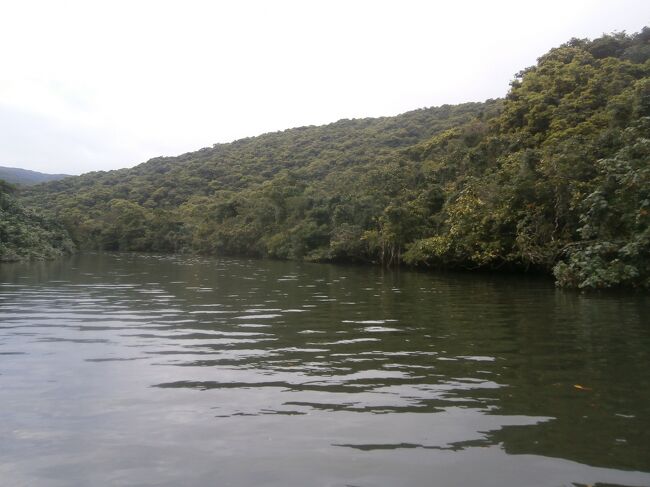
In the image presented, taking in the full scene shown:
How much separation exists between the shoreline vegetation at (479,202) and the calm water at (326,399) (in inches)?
296

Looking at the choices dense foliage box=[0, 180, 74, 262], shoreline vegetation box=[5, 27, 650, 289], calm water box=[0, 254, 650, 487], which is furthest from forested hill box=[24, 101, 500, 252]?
calm water box=[0, 254, 650, 487]

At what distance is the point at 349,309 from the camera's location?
1435cm

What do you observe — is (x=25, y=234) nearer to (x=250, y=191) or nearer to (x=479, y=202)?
(x=250, y=191)

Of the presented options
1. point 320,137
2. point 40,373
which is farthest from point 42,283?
point 320,137

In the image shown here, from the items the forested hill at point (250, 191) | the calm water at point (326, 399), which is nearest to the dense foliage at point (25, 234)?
the forested hill at point (250, 191)

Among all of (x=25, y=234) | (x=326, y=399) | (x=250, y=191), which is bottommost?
(x=326, y=399)

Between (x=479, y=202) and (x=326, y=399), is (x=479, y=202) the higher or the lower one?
the higher one

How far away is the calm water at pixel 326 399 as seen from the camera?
4.47 m

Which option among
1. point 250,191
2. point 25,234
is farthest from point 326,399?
point 250,191

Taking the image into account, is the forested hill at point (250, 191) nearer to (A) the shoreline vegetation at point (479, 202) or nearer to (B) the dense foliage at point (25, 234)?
(A) the shoreline vegetation at point (479, 202)

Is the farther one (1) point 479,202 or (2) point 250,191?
(2) point 250,191

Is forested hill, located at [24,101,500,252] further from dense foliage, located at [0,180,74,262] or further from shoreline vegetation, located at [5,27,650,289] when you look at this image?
dense foliage, located at [0,180,74,262]

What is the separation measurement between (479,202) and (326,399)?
73.2 ft

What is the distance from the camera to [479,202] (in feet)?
88.5
